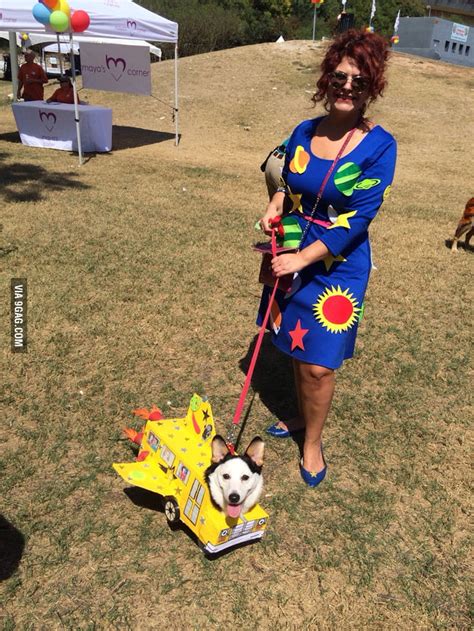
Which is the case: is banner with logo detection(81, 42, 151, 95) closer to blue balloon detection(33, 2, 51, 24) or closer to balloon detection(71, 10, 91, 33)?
balloon detection(71, 10, 91, 33)

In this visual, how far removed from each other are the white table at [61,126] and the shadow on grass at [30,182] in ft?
5.32

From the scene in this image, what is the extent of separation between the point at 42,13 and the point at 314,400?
871 centimetres

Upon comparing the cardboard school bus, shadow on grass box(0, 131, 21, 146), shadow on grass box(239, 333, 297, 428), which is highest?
the cardboard school bus

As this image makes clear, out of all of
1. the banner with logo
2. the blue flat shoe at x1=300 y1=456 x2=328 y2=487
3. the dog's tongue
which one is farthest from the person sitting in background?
the dog's tongue

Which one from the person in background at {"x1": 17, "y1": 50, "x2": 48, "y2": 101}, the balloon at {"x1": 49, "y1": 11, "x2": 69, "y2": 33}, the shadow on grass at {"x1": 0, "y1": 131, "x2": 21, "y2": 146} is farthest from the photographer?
the person in background at {"x1": 17, "y1": 50, "x2": 48, "y2": 101}

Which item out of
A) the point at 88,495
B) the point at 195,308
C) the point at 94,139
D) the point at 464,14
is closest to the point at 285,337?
the point at 88,495

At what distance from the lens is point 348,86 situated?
229 centimetres

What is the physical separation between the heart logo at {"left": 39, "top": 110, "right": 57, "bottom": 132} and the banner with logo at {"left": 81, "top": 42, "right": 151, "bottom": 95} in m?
2.65

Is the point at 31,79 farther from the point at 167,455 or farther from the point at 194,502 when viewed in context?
the point at 194,502

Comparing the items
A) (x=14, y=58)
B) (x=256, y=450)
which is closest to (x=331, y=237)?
(x=256, y=450)

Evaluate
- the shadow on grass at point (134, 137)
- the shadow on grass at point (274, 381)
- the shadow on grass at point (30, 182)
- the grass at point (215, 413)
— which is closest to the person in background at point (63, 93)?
the shadow on grass at point (134, 137)

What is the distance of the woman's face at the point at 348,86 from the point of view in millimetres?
2279

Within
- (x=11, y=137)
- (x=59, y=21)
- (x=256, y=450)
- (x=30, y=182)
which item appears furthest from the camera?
(x=11, y=137)

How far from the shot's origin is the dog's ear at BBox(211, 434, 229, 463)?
2305mm
